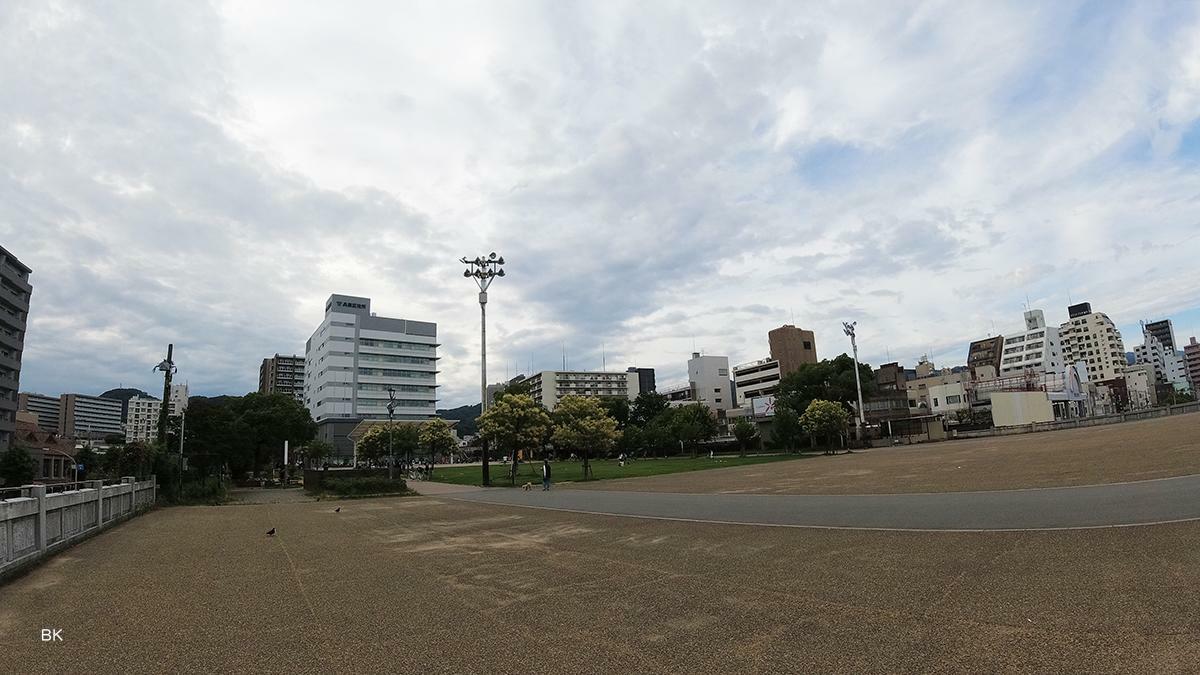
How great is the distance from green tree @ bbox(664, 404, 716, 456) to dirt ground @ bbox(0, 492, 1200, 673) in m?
70.4

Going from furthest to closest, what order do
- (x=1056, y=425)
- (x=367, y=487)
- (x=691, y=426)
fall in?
1. (x=691, y=426)
2. (x=1056, y=425)
3. (x=367, y=487)

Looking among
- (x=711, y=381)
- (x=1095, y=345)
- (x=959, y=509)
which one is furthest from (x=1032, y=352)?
(x=959, y=509)

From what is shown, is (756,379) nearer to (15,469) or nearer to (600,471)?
(600,471)

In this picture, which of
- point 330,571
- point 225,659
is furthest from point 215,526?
point 225,659

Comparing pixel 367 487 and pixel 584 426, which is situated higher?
pixel 584 426

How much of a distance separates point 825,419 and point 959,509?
1945 inches

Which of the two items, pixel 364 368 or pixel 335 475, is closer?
pixel 335 475

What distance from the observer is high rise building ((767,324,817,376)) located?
123 m

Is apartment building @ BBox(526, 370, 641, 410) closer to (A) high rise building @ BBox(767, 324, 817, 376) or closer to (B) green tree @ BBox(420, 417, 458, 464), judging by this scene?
(A) high rise building @ BBox(767, 324, 817, 376)

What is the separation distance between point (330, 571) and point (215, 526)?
10920mm

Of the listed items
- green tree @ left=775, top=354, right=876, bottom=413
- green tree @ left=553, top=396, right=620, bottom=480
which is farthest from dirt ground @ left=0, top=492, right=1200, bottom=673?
green tree @ left=775, top=354, right=876, bottom=413

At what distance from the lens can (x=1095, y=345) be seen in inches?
5940

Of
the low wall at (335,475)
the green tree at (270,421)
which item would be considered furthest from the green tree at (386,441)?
the low wall at (335,475)

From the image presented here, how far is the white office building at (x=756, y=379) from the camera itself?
123m
